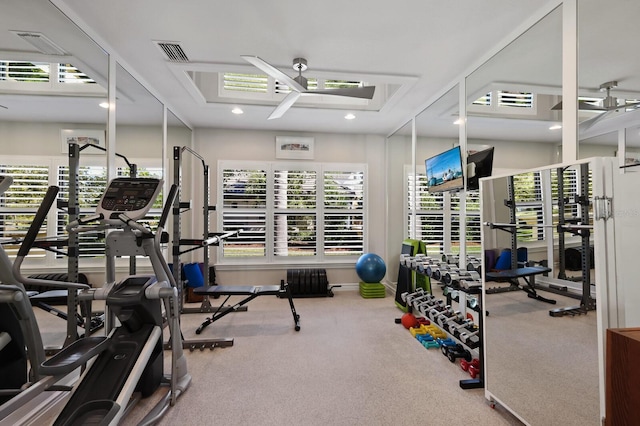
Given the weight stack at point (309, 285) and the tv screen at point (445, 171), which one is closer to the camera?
the tv screen at point (445, 171)

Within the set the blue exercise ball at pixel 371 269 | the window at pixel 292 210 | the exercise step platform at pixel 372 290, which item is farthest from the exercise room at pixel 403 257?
the window at pixel 292 210

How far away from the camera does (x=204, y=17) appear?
2.19 m

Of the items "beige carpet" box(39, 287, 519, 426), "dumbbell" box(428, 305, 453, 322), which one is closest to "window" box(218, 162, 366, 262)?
"beige carpet" box(39, 287, 519, 426)

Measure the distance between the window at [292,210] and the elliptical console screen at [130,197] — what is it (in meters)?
2.83

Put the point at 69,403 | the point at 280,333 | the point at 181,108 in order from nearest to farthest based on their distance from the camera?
the point at 69,403, the point at 280,333, the point at 181,108

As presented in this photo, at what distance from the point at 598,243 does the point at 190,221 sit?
4933 mm

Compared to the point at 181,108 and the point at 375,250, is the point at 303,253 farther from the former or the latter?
the point at 181,108

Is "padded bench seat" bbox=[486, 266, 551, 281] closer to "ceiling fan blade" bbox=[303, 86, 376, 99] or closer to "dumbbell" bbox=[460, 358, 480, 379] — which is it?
"dumbbell" bbox=[460, 358, 480, 379]

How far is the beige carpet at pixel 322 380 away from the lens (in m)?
1.91

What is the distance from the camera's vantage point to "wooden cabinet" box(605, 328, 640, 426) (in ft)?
4.00

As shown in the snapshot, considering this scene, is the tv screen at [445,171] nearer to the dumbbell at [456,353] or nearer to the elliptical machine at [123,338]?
the dumbbell at [456,353]

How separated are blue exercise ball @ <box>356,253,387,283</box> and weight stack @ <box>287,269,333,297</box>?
640mm

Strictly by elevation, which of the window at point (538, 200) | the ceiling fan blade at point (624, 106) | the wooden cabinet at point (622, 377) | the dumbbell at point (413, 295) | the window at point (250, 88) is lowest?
the dumbbell at point (413, 295)

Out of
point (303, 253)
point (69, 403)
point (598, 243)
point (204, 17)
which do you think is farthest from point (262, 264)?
point (598, 243)
